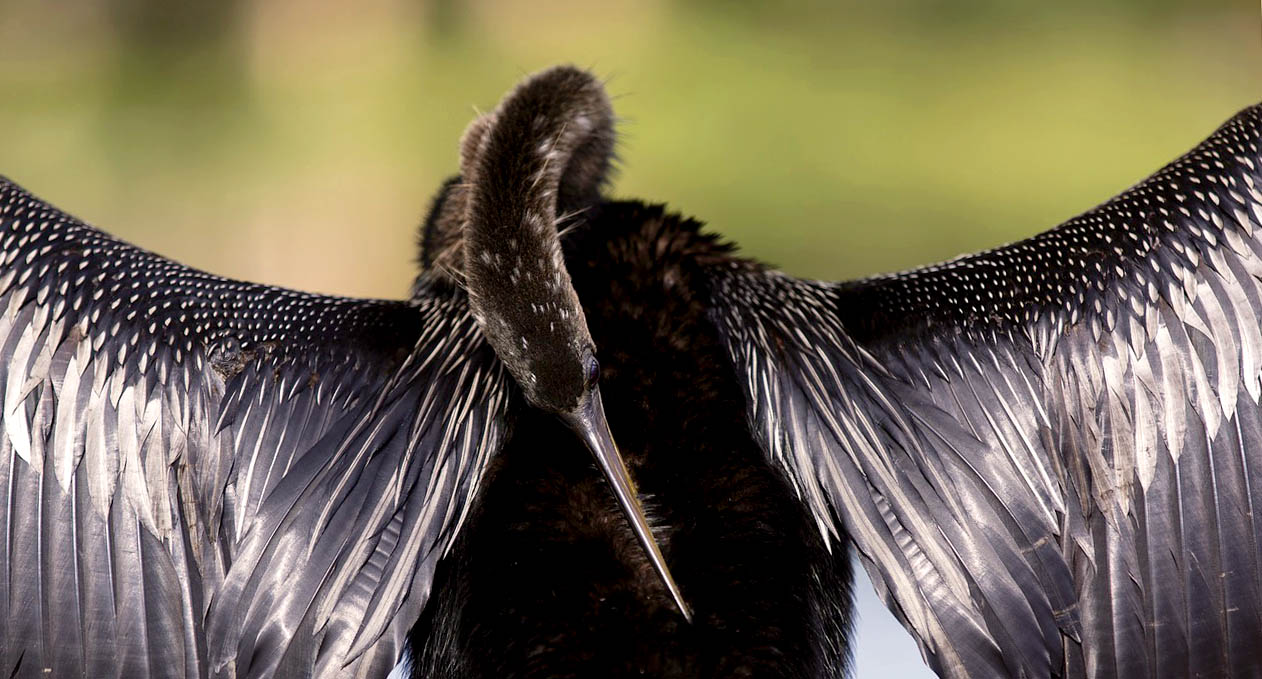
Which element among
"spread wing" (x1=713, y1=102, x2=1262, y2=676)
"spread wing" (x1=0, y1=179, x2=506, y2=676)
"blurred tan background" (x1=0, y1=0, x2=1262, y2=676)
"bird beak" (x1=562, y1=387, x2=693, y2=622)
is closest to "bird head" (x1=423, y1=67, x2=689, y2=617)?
"bird beak" (x1=562, y1=387, x2=693, y2=622)

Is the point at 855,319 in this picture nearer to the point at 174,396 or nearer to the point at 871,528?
the point at 871,528

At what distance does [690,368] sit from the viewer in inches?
106

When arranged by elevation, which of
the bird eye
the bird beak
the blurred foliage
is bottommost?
the bird beak

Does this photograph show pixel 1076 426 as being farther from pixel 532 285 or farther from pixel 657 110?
pixel 657 110

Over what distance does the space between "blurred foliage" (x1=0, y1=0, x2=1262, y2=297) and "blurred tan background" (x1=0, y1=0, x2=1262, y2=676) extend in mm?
14

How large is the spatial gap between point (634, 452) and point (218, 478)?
2.40 ft

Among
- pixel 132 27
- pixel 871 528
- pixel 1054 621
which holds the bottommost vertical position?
pixel 1054 621

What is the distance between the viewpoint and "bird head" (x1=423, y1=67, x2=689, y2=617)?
2.50 meters

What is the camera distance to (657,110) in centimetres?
762

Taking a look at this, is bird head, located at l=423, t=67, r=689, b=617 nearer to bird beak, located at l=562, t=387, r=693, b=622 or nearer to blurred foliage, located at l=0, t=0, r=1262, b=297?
bird beak, located at l=562, t=387, r=693, b=622

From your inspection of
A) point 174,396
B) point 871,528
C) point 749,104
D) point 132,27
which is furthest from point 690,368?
point 132,27

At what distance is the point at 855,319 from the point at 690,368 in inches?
13.2

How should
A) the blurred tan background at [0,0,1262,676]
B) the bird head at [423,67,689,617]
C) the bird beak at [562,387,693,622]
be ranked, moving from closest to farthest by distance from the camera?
1. the bird beak at [562,387,693,622]
2. the bird head at [423,67,689,617]
3. the blurred tan background at [0,0,1262,676]

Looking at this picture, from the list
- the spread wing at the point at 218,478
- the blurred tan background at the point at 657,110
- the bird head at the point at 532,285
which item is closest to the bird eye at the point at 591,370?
the bird head at the point at 532,285
